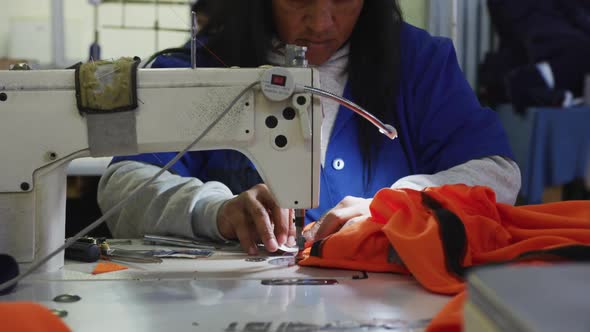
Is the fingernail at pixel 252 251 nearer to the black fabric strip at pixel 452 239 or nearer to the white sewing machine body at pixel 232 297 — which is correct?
the white sewing machine body at pixel 232 297

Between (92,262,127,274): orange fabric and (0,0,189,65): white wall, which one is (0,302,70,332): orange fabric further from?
(0,0,189,65): white wall

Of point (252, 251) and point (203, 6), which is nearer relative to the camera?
point (252, 251)

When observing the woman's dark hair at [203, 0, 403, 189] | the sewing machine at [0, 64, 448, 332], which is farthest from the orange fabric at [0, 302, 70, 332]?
the woman's dark hair at [203, 0, 403, 189]

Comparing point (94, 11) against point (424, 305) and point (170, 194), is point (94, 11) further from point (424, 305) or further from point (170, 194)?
point (424, 305)

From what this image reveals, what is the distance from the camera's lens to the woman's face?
1553 mm

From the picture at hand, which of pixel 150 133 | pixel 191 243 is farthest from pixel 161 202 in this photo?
pixel 150 133

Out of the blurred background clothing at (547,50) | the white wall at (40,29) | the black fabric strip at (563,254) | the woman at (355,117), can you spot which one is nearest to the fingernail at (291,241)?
the woman at (355,117)

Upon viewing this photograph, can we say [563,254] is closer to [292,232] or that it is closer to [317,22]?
[292,232]

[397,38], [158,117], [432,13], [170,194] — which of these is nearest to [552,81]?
[432,13]

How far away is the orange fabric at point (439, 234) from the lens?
1.02m

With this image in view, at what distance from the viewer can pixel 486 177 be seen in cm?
148

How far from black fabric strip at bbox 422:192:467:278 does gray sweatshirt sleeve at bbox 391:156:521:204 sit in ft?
1.15

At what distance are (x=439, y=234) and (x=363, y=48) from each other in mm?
828

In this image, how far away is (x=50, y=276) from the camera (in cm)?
113
